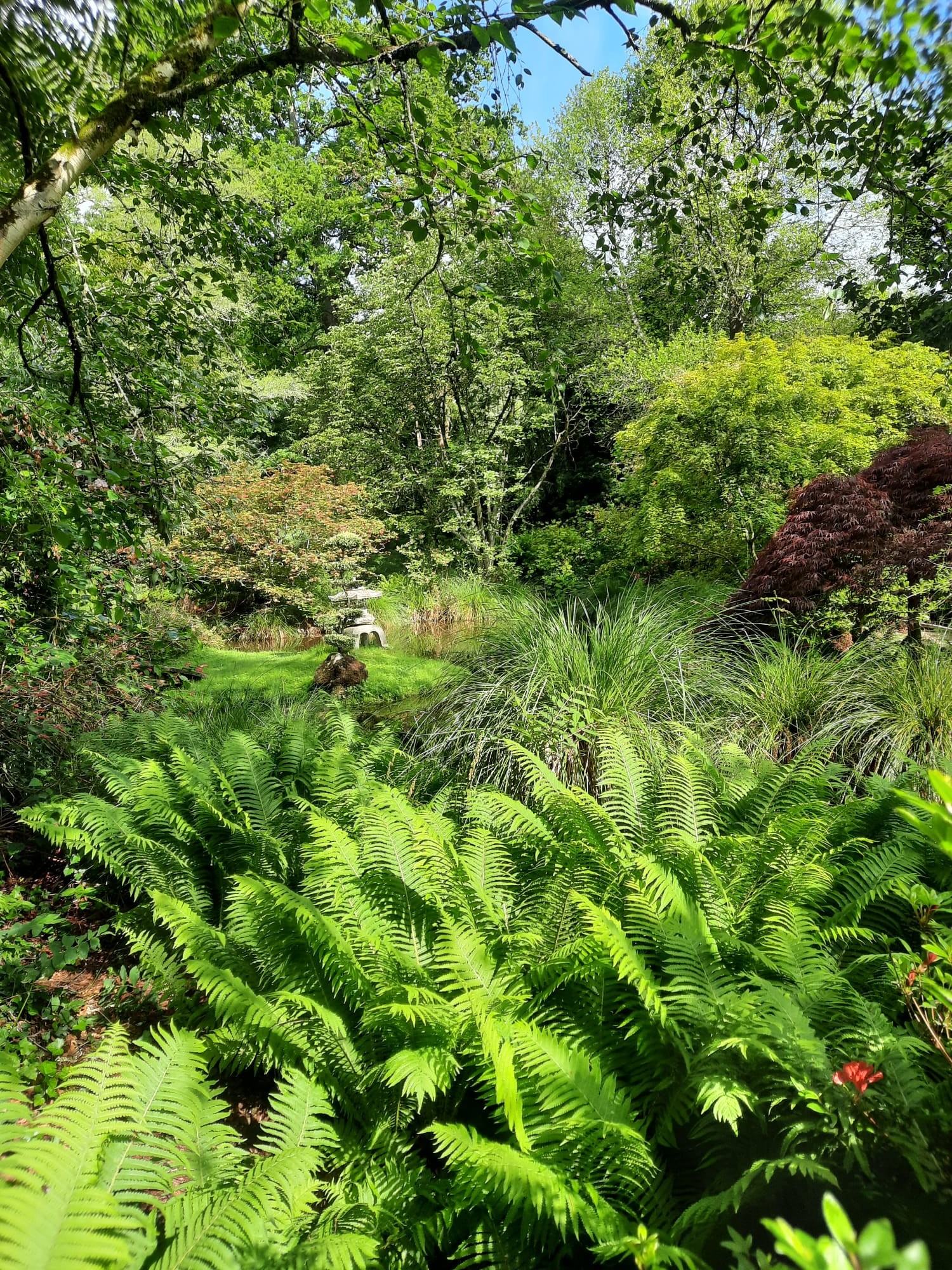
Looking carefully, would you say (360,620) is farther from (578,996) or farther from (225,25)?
(225,25)

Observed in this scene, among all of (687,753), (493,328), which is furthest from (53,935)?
(493,328)

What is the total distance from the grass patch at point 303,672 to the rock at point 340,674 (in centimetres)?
12

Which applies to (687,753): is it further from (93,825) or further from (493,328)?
(493,328)

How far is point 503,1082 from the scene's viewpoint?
1.27m

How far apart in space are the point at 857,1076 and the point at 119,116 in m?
2.60

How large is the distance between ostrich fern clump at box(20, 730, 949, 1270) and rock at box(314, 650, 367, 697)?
3.57 meters

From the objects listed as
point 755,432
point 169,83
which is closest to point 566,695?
point 169,83

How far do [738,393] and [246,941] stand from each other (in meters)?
6.21

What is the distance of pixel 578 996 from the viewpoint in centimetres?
186

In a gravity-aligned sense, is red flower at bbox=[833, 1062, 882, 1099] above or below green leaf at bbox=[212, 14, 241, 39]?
below

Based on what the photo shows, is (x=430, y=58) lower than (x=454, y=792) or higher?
higher

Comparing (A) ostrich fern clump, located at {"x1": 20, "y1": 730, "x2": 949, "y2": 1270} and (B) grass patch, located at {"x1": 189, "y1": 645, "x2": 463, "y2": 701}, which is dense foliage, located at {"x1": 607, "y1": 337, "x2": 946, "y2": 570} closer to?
(B) grass patch, located at {"x1": 189, "y1": 645, "x2": 463, "y2": 701}

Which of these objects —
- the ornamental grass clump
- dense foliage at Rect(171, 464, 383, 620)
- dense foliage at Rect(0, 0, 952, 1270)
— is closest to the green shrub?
dense foliage at Rect(171, 464, 383, 620)

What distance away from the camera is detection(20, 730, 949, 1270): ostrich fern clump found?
127 centimetres
